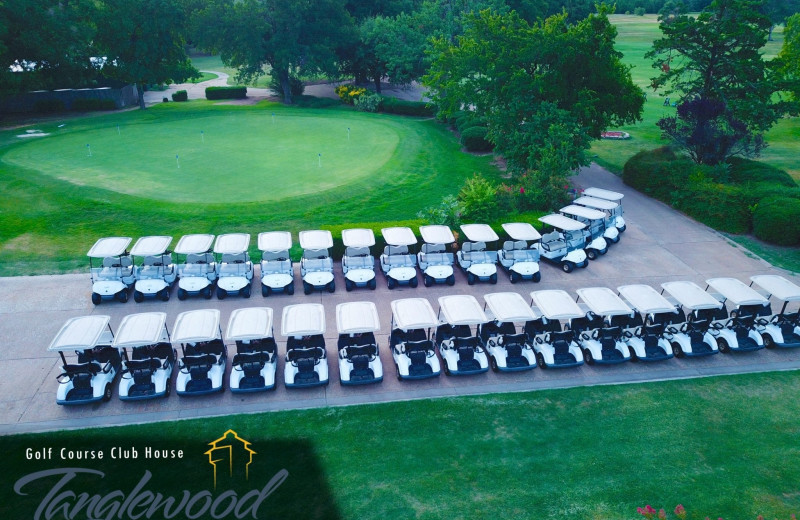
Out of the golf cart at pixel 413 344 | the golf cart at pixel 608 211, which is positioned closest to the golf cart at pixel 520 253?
the golf cart at pixel 608 211

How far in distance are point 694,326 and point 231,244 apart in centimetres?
1573

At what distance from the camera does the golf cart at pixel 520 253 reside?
21266 millimetres

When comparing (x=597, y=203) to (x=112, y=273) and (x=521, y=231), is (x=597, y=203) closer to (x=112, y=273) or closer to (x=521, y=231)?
(x=521, y=231)

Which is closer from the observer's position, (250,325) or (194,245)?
(250,325)

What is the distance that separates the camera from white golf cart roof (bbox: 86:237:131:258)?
19209 millimetres

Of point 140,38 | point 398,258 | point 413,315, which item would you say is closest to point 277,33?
point 140,38

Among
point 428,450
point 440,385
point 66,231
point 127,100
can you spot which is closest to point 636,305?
point 440,385

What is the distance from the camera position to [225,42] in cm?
5128

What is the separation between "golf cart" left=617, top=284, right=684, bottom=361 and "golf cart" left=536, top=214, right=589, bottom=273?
484 centimetres

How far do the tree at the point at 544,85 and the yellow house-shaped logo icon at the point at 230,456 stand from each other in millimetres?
20434

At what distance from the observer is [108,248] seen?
19578 millimetres

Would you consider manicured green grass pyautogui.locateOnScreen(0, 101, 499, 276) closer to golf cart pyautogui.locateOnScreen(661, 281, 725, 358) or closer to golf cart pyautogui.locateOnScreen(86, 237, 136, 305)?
golf cart pyautogui.locateOnScreen(86, 237, 136, 305)

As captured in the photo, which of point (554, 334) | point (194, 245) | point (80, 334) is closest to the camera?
point (80, 334)

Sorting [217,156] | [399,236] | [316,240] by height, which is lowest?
[399,236]
